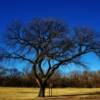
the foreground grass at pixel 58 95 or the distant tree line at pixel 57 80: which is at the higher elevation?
the distant tree line at pixel 57 80

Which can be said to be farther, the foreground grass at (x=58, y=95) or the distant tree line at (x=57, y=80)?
Answer: the distant tree line at (x=57, y=80)

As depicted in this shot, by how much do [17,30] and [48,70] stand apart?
669 cm

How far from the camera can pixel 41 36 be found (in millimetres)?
47531

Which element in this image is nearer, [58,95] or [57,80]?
[58,95]

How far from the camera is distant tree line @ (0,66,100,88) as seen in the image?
97.4 meters

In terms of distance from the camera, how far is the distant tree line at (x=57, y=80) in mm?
97444

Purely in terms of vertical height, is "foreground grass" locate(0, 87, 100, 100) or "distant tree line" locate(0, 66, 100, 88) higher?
"distant tree line" locate(0, 66, 100, 88)

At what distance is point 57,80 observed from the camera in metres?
110

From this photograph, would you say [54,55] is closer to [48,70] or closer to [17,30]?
[48,70]

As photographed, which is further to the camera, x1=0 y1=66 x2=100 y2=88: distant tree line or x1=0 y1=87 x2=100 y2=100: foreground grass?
x1=0 y1=66 x2=100 y2=88: distant tree line

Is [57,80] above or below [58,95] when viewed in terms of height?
above

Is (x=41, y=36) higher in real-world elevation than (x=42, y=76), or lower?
higher

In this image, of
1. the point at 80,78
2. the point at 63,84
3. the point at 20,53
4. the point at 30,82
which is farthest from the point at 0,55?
the point at 80,78

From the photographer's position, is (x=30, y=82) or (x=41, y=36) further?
(x=30, y=82)
